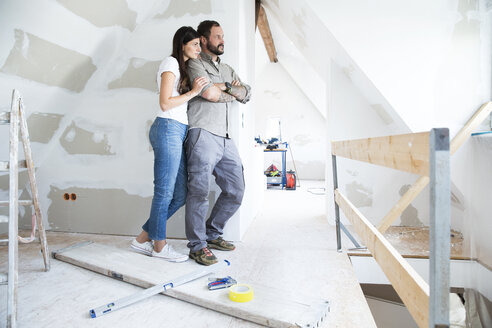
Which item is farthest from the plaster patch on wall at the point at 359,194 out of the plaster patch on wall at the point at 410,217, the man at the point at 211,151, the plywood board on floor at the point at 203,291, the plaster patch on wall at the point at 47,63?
the plaster patch on wall at the point at 47,63

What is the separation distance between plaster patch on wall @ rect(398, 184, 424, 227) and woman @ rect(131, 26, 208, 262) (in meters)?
1.97

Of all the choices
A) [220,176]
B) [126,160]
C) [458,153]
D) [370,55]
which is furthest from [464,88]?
[126,160]

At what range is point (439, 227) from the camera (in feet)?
2.19

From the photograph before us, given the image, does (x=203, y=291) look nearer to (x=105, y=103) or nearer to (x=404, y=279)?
(x=404, y=279)

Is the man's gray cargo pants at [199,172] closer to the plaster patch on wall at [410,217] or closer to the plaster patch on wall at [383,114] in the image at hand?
the plaster patch on wall at [383,114]

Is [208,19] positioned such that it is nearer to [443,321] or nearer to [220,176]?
[220,176]

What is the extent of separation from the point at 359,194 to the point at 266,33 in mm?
3149

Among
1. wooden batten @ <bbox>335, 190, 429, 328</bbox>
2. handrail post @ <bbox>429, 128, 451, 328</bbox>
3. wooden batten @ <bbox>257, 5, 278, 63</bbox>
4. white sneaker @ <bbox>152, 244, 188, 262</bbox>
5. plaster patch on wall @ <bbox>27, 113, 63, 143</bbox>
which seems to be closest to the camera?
handrail post @ <bbox>429, 128, 451, 328</bbox>

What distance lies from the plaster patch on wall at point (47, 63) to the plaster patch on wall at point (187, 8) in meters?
0.69

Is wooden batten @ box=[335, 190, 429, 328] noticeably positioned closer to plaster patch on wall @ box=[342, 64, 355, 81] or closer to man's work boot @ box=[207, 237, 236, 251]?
man's work boot @ box=[207, 237, 236, 251]

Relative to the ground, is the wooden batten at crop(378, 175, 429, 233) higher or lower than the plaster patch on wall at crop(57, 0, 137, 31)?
lower

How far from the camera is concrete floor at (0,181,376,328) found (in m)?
1.30

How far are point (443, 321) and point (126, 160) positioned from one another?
231cm

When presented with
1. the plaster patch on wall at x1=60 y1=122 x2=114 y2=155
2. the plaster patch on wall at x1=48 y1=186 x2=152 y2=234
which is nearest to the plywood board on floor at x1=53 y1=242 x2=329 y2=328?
the plaster patch on wall at x1=48 y1=186 x2=152 y2=234
